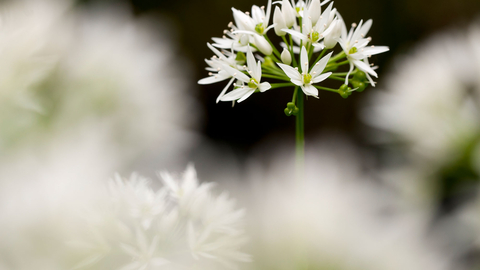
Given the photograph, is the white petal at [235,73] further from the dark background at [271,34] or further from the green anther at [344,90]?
the dark background at [271,34]

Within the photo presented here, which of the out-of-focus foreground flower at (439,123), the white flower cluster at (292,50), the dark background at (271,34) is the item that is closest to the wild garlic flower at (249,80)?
the white flower cluster at (292,50)

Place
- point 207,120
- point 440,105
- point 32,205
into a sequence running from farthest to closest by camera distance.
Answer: point 207,120 → point 440,105 → point 32,205

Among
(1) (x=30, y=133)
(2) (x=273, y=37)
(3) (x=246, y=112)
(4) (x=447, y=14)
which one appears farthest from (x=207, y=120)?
(1) (x=30, y=133)

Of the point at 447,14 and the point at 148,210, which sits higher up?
the point at 447,14

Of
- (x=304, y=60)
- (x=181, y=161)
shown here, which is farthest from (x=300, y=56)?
(x=181, y=161)

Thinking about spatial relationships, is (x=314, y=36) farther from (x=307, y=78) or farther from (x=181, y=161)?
(x=181, y=161)

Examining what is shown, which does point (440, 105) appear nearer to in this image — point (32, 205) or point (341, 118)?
point (32, 205)
